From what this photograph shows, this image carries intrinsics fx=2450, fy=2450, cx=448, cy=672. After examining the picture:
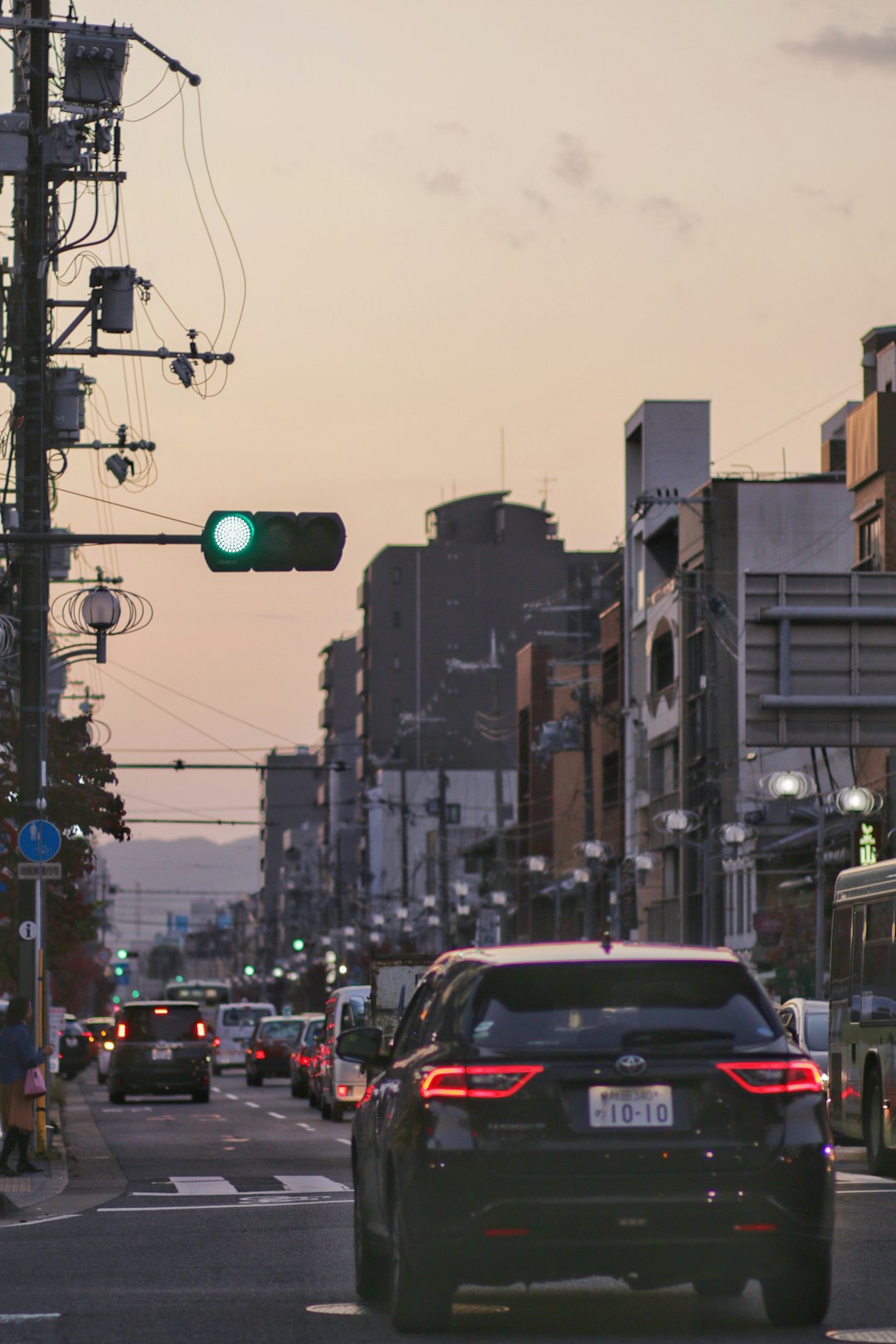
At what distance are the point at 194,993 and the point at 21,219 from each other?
263 ft

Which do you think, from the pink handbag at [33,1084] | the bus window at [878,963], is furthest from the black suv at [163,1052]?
the bus window at [878,963]

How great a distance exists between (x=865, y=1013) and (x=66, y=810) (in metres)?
13.0

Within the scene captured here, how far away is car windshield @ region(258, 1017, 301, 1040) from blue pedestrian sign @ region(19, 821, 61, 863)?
3964cm

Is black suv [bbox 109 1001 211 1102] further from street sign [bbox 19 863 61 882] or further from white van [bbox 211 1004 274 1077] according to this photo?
white van [bbox 211 1004 274 1077]

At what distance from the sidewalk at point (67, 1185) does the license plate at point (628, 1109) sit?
9.51 metres

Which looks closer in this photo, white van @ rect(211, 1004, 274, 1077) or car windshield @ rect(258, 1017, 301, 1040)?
car windshield @ rect(258, 1017, 301, 1040)

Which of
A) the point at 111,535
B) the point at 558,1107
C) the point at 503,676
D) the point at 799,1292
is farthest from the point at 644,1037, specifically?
the point at 503,676

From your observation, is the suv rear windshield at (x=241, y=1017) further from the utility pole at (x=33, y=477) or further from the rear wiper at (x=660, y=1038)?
the rear wiper at (x=660, y=1038)

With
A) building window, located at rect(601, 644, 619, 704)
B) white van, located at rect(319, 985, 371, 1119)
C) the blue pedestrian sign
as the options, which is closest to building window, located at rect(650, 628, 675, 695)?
building window, located at rect(601, 644, 619, 704)

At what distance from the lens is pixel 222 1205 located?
774 inches

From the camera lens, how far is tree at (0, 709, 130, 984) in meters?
32.8

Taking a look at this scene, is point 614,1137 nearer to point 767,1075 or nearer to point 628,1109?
point 628,1109

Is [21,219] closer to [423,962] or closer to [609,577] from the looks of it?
[423,962]

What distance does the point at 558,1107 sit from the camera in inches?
393
